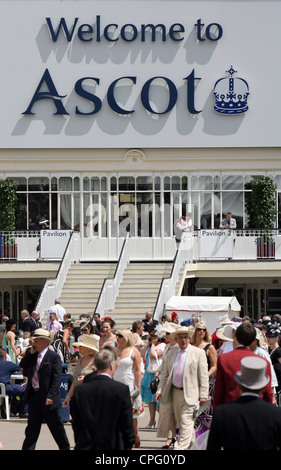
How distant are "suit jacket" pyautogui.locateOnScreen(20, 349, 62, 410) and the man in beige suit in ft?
4.64

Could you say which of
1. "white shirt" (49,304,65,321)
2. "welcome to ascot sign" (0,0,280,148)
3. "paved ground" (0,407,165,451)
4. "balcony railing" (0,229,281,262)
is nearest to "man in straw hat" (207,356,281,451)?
"paved ground" (0,407,165,451)

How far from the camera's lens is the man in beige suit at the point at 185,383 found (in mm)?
12758

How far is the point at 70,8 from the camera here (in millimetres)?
37500

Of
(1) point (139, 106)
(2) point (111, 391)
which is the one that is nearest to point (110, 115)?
(1) point (139, 106)

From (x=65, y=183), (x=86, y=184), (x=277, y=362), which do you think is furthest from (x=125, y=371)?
(x=65, y=183)

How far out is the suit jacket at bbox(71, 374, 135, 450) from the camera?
8.44m

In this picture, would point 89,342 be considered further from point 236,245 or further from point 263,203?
point 263,203

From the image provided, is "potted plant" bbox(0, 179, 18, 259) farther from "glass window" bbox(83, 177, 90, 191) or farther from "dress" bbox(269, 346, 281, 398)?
"dress" bbox(269, 346, 281, 398)

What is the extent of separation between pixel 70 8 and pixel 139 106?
438 cm

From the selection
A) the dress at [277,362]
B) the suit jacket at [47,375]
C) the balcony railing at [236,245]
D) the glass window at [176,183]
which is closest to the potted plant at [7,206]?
the glass window at [176,183]

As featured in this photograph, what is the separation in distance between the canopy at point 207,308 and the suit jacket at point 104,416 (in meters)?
18.5

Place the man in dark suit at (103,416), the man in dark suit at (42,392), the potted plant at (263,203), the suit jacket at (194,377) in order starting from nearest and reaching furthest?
the man in dark suit at (103,416) → the man in dark suit at (42,392) → the suit jacket at (194,377) → the potted plant at (263,203)

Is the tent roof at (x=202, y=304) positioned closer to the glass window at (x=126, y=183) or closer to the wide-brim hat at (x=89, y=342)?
the glass window at (x=126, y=183)

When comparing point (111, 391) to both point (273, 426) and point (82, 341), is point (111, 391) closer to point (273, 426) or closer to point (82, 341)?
point (273, 426)
